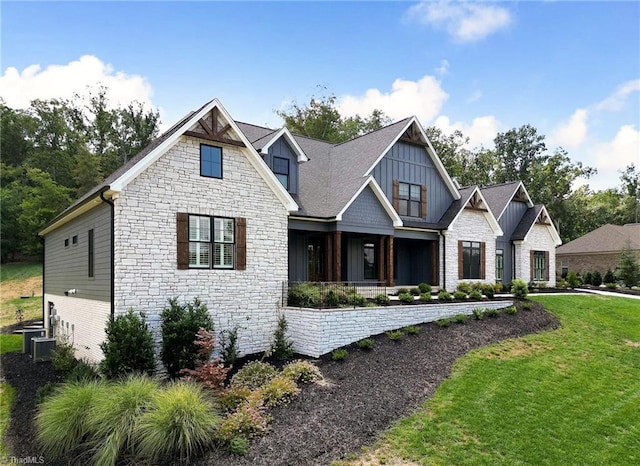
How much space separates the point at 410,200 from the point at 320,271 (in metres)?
5.46

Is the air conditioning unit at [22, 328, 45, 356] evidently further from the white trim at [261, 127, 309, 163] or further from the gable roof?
the gable roof

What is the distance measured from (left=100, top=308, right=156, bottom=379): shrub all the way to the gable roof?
3380 cm

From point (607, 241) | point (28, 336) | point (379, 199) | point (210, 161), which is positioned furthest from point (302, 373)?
point (607, 241)

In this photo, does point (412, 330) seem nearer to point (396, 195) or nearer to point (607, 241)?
point (396, 195)

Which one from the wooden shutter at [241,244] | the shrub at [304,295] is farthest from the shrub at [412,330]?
the wooden shutter at [241,244]

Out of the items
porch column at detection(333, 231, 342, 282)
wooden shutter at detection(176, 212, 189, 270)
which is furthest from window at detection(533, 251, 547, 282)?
wooden shutter at detection(176, 212, 189, 270)

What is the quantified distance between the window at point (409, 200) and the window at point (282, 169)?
5.65 meters

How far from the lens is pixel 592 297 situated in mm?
20172

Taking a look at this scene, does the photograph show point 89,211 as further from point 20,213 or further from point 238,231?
point 20,213

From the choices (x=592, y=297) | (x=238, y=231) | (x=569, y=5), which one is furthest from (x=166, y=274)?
(x=592, y=297)

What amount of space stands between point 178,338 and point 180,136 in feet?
16.7

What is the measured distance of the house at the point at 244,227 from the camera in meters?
11.0

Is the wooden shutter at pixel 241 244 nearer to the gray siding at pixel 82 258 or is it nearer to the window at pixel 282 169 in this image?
the gray siding at pixel 82 258

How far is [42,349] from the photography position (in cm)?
1435
